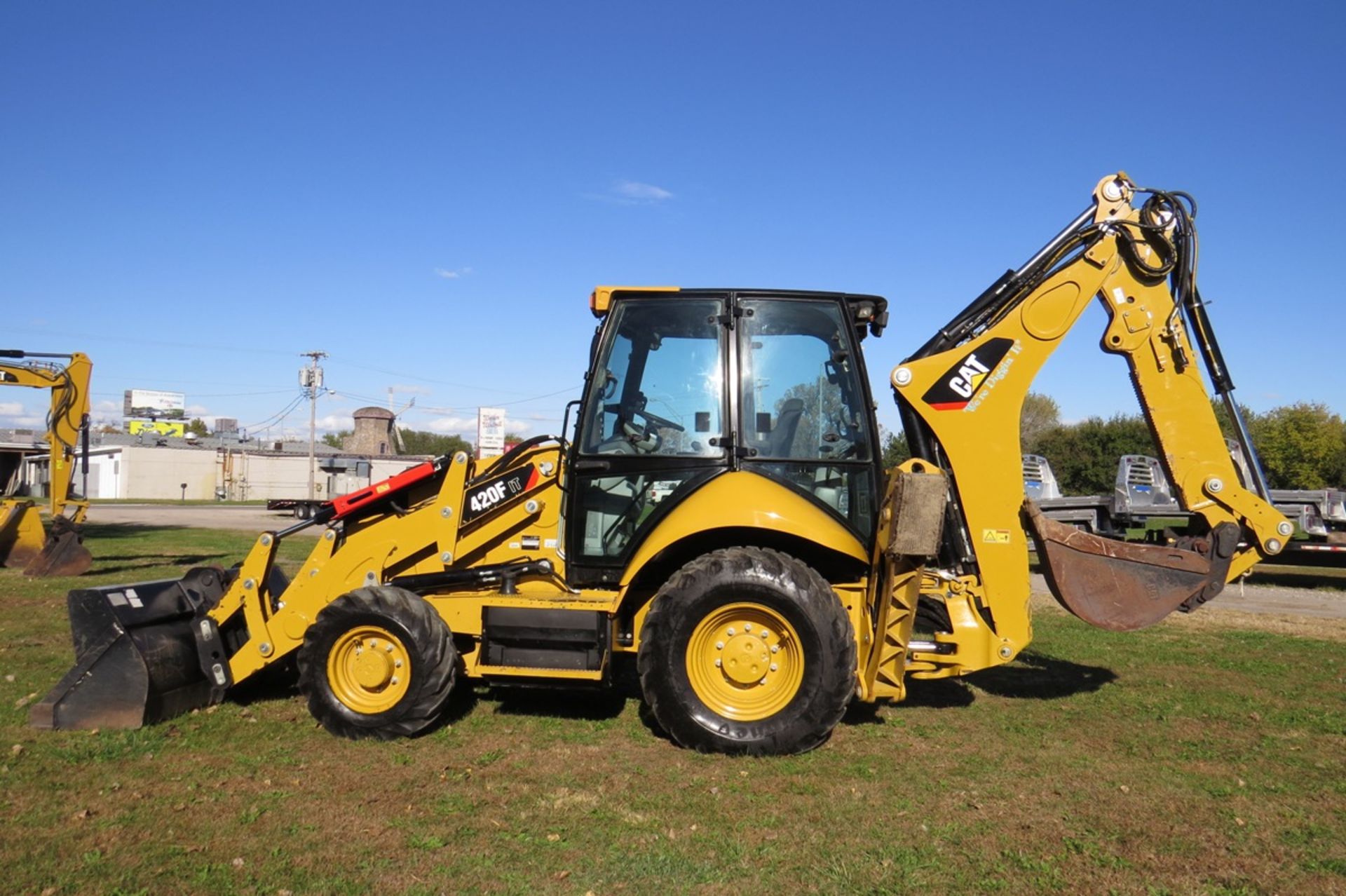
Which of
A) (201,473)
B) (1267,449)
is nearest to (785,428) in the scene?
(1267,449)

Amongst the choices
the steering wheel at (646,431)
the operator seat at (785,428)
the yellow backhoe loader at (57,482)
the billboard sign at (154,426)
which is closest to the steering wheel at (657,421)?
the steering wheel at (646,431)

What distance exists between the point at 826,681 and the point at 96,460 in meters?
68.2

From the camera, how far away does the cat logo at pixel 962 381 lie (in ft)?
20.3

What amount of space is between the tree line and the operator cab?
37.2m

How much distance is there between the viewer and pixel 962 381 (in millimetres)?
6207

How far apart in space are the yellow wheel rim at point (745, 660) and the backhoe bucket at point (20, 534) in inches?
530

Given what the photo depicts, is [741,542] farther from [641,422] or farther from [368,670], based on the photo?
[368,670]

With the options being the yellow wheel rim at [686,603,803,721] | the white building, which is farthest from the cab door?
the white building

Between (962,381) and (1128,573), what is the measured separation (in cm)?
169

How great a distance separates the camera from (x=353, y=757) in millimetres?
5617

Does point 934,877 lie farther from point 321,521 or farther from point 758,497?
point 321,521

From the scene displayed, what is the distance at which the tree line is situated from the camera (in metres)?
41.5

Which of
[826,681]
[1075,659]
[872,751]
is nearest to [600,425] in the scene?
[826,681]

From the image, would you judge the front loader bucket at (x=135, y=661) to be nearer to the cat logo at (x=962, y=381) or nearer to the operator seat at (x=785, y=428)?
the operator seat at (x=785, y=428)
